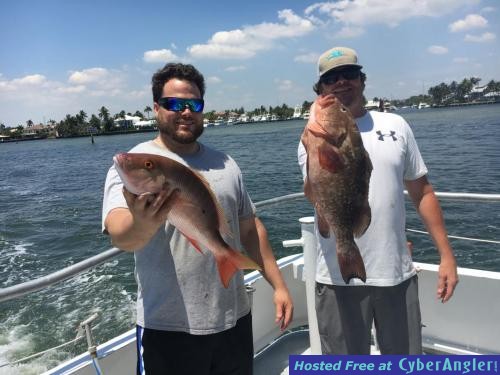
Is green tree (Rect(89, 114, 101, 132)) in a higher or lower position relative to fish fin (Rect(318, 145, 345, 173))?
higher

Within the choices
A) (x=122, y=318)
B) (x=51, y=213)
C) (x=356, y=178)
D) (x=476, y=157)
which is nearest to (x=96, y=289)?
(x=122, y=318)

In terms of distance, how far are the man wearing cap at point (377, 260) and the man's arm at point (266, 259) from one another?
0.85 feet

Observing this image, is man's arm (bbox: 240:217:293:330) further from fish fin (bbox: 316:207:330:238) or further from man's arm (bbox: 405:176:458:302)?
man's arm (bbox: 405:176:458:302)

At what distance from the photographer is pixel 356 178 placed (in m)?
2.02

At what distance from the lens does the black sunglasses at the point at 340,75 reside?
251 centimetres

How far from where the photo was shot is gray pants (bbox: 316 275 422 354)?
100.0 inches

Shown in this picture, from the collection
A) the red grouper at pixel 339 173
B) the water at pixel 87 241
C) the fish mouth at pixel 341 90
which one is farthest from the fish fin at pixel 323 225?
the water at pixel 87 241

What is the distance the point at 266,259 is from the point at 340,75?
126 cm

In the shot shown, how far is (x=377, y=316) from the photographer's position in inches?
101

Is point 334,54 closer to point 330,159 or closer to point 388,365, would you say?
point 330,159

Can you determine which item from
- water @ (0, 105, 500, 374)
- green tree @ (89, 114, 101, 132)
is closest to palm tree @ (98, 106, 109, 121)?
green tree @ (89, 114, 101, 132)

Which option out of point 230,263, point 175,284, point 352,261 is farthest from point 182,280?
point 352,261

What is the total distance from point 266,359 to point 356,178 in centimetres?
271

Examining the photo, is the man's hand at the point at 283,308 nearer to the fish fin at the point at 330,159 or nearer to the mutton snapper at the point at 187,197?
the mutton snapper at the point at 187,197
